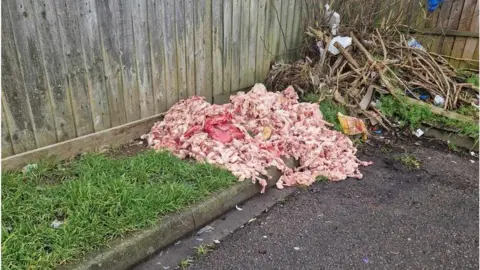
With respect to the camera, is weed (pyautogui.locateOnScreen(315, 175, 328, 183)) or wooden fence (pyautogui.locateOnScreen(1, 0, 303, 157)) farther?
weed (pyautogui.locateOnScreen(315, 175, 328, 183))

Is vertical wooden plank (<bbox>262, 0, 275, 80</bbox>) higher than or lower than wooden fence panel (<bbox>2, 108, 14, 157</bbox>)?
higher

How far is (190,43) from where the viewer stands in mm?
4184

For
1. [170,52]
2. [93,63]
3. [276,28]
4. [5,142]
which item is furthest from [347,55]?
[5,142]

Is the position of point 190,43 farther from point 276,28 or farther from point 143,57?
point 276,28

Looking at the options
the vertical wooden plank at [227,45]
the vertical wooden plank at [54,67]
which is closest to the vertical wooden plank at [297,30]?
the vertical wooden plank at [227,45]

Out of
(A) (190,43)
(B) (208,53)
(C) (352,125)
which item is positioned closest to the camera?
(A) (190,43)

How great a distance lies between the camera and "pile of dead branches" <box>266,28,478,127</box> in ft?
16.9

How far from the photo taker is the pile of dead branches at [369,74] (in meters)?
5.16

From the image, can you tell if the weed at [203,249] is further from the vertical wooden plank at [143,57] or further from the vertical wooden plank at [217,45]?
the vertical wooden plank at [217,45]

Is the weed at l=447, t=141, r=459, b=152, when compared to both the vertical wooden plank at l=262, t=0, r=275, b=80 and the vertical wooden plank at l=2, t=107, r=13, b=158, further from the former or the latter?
the vertical wooden plank at l=2, t=107, r=13, b=158

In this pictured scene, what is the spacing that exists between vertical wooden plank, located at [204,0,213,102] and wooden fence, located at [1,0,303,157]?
0.01 m

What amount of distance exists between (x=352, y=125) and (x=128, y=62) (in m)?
2.91

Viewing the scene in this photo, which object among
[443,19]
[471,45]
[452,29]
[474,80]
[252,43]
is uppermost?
[443,19]

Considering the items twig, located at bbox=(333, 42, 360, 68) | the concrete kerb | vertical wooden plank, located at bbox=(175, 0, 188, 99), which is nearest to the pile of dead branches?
twig, located at bbox=(333, 42, 360, 68)
